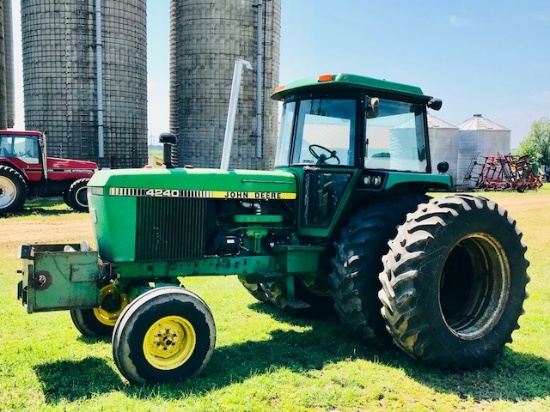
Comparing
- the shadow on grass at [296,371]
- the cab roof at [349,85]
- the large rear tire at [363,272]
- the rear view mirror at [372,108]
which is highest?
the cab roof at [349,85]

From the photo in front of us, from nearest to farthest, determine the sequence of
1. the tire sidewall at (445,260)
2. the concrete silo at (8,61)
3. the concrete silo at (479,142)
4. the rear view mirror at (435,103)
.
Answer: the tire sidewall at (445,260) → the rear view mirror at (435,103) → the concrete silo at (8,61) → the concrete silo at (479,142)

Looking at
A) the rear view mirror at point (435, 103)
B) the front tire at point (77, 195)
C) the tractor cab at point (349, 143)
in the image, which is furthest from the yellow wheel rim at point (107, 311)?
the front tire at point (77, 195)

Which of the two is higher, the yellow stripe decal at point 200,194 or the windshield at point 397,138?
the windshield at point 397,138

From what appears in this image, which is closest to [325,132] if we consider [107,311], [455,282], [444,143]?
[455,282]

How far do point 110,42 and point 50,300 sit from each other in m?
15.2

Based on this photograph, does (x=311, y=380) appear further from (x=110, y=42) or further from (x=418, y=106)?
(x=110, y=42)

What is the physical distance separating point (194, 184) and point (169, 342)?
1.34 m

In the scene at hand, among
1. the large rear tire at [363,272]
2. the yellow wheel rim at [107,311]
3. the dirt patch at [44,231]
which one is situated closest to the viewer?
the large rear tire at [363,272]

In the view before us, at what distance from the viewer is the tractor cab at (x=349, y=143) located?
493 centimetres

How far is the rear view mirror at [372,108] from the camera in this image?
4668 millimetres

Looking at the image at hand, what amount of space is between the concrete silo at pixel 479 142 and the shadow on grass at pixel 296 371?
29.4 m

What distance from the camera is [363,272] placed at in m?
4.54

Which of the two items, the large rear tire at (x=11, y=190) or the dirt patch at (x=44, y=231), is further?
the large rear tire at (x=11, y=190)

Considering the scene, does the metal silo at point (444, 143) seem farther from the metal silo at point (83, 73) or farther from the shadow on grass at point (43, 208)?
the shadow on grass at point (43, 208)
